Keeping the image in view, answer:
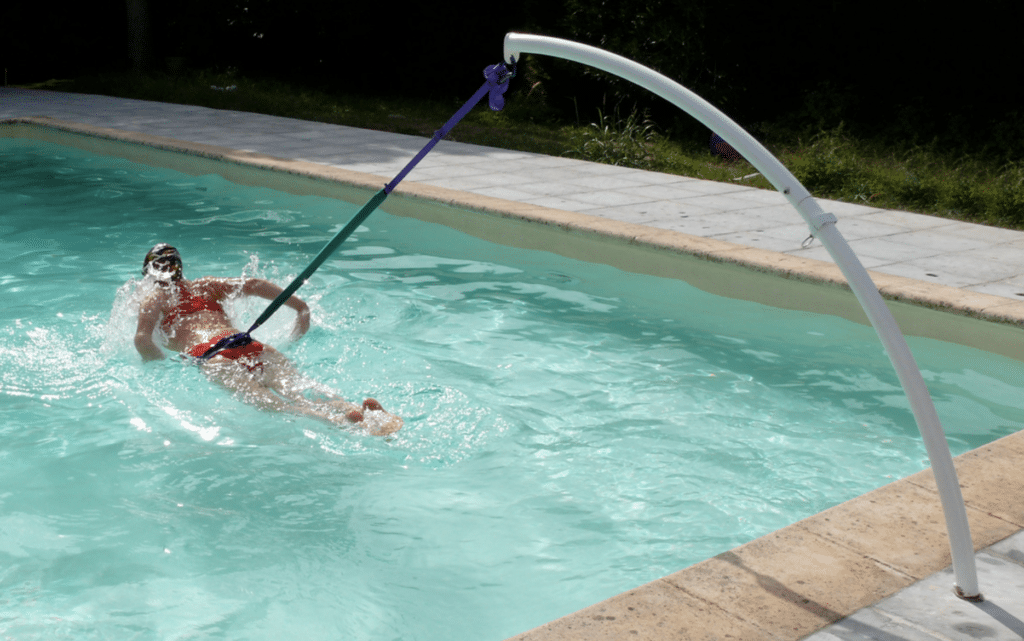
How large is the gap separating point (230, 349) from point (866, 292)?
322 cm

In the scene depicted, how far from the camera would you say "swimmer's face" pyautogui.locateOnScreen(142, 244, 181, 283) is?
5051mm

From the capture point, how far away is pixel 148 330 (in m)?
5.01

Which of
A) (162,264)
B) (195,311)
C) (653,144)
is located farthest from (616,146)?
(162,264)

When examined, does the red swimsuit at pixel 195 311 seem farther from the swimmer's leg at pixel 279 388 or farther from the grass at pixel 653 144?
the grass at pixel 653 144

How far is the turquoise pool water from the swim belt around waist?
218 mm

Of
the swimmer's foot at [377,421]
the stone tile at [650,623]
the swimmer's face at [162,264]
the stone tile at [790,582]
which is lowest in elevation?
the swimmer's foot at [377,421]

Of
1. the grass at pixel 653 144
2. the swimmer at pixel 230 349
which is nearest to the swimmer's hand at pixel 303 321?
the swimmer at pixel 230 349

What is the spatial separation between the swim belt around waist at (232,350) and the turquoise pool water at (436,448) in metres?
0.22

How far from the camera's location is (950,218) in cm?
822

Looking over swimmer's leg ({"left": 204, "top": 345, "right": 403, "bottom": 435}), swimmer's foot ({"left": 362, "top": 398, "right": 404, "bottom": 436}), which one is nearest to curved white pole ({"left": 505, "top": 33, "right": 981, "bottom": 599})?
swimmer's foot ({"left": 362, "top": 398, "right": 404, "bottom": 436})

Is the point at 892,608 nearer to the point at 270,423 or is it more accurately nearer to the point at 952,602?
the point at 952,602

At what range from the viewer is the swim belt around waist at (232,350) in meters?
4.82

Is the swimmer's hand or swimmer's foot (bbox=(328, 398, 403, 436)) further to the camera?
the swimmer's hand

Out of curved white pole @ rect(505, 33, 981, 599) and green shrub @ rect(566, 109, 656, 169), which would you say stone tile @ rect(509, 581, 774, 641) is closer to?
curved white pole @ rect(505, 33, 981, 599)
